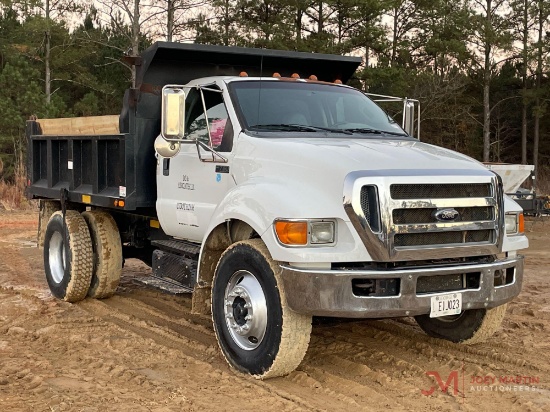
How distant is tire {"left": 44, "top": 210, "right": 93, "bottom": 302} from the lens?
809 centimetres

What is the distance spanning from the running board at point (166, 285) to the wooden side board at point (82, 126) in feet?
5.08

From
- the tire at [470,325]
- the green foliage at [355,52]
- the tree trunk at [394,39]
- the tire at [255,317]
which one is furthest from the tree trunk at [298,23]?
the tire at [255,317]

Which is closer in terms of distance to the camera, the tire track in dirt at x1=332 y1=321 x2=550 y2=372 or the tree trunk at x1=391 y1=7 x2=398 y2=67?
the tire track in dirt at x1=332 y1=321 x2=550 y2=372

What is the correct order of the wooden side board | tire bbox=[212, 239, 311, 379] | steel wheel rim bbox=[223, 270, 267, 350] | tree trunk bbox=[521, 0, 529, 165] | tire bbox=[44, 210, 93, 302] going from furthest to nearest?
tree trunk bbox=[521, 0, 529, 165] < tire bbox=[44, 210, 93, 302] < the wooden side board < steel wheel rim bbox=[223, 270, 267, 350] < tire bbox=[212, 239, 311, 379]

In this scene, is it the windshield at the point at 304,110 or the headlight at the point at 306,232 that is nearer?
the headlight at the point at 306,232

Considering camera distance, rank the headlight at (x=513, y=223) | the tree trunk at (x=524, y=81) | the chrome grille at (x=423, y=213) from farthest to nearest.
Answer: the tree trunk at (x=524, y=81) → the headlight at (x=513, y=223) → the chrome grille at (x=423, y=213)

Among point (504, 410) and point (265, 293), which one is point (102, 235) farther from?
point (504, 410)

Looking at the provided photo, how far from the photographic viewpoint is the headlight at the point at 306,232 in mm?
4934

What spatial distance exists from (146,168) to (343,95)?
2.03 metres

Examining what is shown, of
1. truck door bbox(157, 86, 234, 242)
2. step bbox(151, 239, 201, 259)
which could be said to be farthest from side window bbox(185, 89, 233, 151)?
step bbox(151, 239, 201, 259)

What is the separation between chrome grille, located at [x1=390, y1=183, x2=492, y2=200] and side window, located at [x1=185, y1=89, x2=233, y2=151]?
66.0 inches

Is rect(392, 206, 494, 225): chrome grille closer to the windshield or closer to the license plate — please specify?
the license plate

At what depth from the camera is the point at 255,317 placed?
5.30 metres

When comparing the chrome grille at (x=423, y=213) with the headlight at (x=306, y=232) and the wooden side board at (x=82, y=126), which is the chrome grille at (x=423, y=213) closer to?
the headlight at (x=306, y=232)
